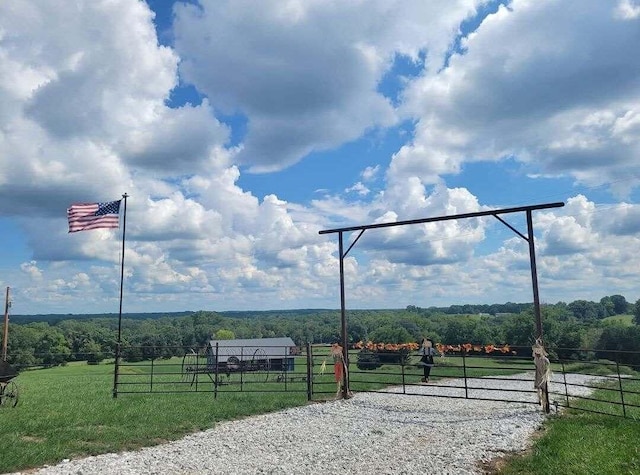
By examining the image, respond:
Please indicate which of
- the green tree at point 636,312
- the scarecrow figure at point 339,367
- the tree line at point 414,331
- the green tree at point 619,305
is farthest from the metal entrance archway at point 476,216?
the green tree at point 619,305

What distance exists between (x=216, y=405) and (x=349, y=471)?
5.84 metres

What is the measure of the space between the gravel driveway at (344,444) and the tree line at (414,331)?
19.9 metres

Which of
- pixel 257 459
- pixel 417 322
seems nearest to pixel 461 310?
pixel 417 322

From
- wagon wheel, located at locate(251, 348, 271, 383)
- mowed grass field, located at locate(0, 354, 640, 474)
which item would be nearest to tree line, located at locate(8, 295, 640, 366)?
wagon wheel, located at locate(251, 348, 271, 383)

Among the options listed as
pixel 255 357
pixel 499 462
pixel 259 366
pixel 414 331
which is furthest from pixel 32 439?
pixel 414 331

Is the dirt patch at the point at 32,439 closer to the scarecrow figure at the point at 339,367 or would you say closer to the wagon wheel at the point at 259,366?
the wagon wheel at the point at 259,366

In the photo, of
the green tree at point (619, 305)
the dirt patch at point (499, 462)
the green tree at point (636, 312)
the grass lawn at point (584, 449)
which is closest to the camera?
the grass lawn at point (584, 449)

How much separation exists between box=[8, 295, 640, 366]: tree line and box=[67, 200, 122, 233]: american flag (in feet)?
52.0

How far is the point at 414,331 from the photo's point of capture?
175 ft

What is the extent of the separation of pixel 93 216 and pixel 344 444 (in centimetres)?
1041

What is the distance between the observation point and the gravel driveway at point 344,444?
24.3 feet

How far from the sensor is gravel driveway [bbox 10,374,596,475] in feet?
24.3

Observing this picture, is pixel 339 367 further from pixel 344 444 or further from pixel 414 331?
pixel 414 331

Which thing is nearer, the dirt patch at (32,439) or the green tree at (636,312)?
the dirt patch at (32,439)
